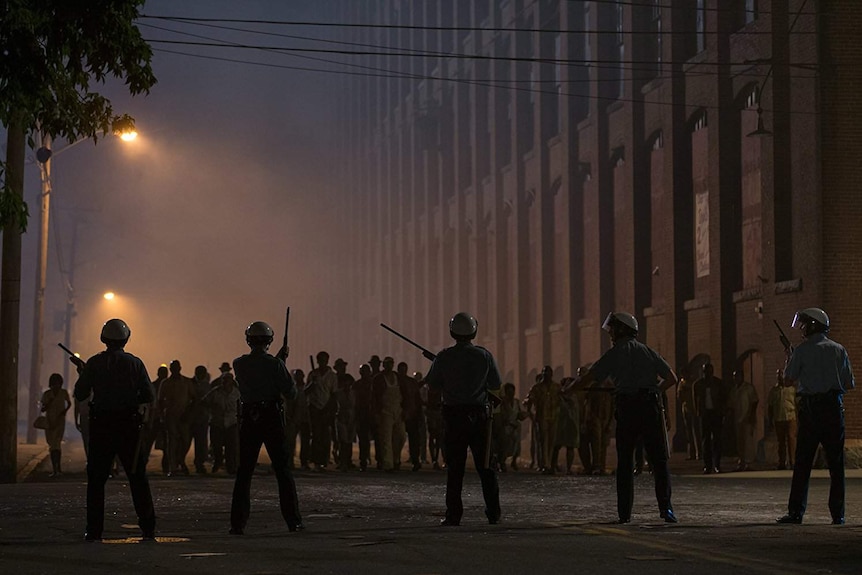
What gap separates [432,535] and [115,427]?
8.50ft

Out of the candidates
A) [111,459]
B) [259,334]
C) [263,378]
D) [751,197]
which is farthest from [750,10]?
[111,459]

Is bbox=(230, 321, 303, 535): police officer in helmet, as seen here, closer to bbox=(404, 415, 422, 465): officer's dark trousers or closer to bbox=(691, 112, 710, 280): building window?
bbox=(404, 415, 422, 465): officer's dark trousers

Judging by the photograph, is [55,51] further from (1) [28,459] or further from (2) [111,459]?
(1) [28,459]

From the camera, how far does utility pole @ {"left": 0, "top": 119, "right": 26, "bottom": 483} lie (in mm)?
23203

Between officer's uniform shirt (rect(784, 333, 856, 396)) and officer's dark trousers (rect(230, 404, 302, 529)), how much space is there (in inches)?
170

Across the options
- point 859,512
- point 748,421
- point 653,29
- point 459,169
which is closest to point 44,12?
point 859,512

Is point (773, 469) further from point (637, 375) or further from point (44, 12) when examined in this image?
point (44, 12)

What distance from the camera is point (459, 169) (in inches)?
2365

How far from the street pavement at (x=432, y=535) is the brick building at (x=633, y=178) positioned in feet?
36.8

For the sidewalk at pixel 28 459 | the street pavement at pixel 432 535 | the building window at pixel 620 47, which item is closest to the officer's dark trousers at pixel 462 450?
the street pavement at pixel 432 535

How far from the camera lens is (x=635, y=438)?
12992mm

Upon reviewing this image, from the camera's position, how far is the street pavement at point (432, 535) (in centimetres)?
978

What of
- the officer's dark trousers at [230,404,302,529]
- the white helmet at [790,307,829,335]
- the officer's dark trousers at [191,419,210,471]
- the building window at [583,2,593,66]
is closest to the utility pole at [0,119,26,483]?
the officer's dark trousers at [191,419,210,471]

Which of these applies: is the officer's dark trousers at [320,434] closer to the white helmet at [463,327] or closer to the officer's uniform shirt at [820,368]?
the white helmet at [463,327]
